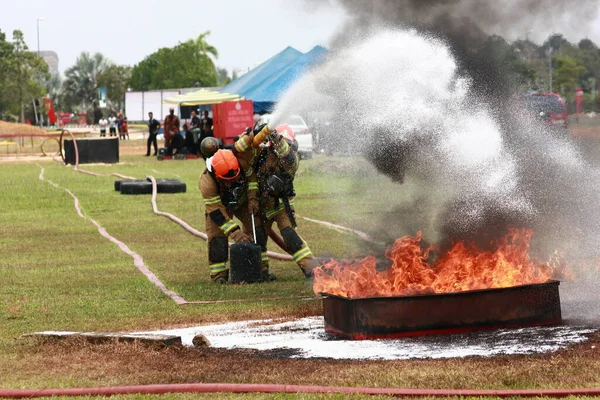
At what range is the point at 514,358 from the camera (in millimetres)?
7285

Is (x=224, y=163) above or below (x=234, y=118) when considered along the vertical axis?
below

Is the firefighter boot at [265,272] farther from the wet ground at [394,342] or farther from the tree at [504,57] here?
the tree at [504,57]

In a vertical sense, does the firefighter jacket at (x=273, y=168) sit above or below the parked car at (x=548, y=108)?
below

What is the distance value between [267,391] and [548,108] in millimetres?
7100

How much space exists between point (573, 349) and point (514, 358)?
510 millimetres

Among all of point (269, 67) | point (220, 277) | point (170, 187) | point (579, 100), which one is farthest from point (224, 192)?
point (269, 67)

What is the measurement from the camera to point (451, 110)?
995cm

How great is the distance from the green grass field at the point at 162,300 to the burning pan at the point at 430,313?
2.95 feet

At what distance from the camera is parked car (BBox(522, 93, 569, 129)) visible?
11258 millimetres

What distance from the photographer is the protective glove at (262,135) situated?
1127 centimetres

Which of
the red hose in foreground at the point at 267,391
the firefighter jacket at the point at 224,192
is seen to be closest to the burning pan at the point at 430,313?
the red hose in foreground at the point at 267,391

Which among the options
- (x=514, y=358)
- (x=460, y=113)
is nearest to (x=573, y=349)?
(x=514, y=358)

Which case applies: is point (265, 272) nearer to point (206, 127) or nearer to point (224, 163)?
point (224, 163)

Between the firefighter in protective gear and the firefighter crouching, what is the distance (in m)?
0.14
